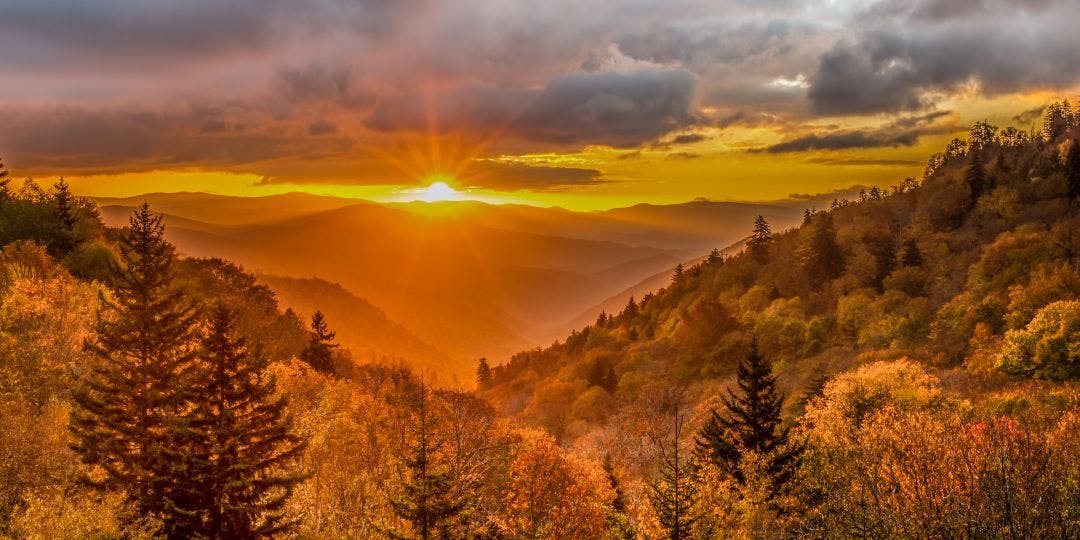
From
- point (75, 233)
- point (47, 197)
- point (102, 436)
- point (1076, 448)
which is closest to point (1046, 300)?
point (1076, 448)

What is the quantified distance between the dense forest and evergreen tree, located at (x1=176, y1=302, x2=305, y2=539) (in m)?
0.14

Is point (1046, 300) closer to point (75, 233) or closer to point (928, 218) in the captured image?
point (928, 218)

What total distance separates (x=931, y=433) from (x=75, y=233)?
115395 mm

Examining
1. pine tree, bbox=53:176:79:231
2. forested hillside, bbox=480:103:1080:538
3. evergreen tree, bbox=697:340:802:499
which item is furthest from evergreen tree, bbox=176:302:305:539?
pine tree, bbox=53:176:79:231

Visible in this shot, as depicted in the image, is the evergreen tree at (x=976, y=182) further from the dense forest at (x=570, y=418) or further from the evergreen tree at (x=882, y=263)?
the evergreen tree at (x=882, y=263)

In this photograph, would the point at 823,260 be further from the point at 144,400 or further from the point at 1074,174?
the point at 144,400

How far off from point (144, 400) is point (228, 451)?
6115 millimetres

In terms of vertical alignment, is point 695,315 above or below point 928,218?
below

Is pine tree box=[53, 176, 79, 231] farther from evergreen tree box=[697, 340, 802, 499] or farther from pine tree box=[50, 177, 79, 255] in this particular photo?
evergreen tree box=[697, 340, 802, 499]

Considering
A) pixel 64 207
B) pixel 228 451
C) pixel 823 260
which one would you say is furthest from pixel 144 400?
pixel 823 260

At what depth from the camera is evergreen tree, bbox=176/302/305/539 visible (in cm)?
3114

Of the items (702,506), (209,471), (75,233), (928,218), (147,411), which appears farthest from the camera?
(928,218)

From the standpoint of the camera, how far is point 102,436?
34.3m

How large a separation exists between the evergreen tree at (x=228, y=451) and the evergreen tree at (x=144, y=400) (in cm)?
89
